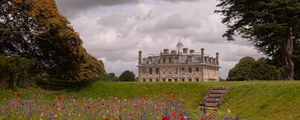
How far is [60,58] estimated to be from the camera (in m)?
22.5

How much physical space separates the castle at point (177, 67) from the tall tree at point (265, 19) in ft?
198

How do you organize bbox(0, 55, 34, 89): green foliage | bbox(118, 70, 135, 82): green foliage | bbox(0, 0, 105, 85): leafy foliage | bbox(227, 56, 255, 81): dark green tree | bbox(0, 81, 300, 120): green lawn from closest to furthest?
bbox(0, 81, 300, 120): green lawn, bbox(0, 55, 34, 89): green foliage, bbox(0, 0, 105, 85): leafy foliage, bbox(227, 56, 255, 81): dark green tree, bbox(118, 70, 135, 82): green foliage

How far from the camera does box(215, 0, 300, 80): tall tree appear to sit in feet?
87.6

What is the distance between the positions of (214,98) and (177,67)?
241 ft

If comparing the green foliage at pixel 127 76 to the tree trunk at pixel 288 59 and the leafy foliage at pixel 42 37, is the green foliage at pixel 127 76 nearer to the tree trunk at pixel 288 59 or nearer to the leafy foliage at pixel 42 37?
the tree trunk at pixel 288 59

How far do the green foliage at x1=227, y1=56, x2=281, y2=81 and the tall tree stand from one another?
22.9 m

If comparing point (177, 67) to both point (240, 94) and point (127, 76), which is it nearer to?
point (127, 76)

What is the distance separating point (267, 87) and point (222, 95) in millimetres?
2133

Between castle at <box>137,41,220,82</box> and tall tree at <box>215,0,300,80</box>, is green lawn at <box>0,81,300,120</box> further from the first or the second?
castle at <box>137,41,220,82</box>

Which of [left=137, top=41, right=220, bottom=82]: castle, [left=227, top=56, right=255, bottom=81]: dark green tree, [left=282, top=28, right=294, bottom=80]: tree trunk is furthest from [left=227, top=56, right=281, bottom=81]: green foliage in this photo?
[left=137, top=41, right=220, bottom=82]: castle

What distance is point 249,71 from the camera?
5672 cm

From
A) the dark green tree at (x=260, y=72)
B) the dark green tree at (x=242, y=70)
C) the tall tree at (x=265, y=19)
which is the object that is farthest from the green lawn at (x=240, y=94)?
the dark green tree at (x=242, y=70)

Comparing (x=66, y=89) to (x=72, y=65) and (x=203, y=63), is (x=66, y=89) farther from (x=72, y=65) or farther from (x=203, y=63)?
(x=203, y=63)

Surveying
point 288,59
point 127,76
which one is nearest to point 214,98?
point 288,59
